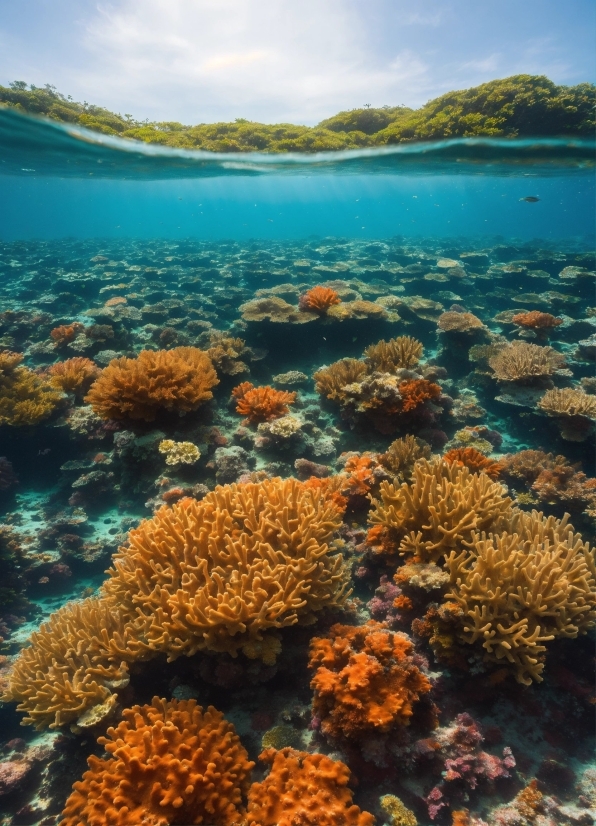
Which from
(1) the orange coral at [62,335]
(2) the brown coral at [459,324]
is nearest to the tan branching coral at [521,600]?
(2) the brown coral at [459,324]

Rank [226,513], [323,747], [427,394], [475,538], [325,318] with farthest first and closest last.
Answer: [325,318] → [427,394] → [226,513] → [475,538] → [323,747]

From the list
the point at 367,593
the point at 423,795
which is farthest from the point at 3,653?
the point at 423,795

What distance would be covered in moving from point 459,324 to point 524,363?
2.64m

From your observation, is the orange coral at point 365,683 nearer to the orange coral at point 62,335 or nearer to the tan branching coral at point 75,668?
the tan branching coral at point 75,668

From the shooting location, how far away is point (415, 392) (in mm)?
7828

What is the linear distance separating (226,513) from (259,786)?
2.37 m

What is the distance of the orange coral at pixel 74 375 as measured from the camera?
9430 mm

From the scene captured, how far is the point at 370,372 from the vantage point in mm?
9016

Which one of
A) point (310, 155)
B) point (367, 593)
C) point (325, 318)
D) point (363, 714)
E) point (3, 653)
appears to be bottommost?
point (3, 653)

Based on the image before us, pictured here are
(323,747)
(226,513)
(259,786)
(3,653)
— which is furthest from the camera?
(3,653)

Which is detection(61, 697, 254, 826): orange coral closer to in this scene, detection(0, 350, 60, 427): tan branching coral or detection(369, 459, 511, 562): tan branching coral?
detection(369, 459, 511, 562): tan branching coral

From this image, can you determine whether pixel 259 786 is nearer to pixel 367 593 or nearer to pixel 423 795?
pixel 423 795

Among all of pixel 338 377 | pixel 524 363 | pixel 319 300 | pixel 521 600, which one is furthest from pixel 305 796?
pixel 319 300

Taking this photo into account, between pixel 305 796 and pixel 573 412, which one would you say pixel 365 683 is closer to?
pixel 305 796
